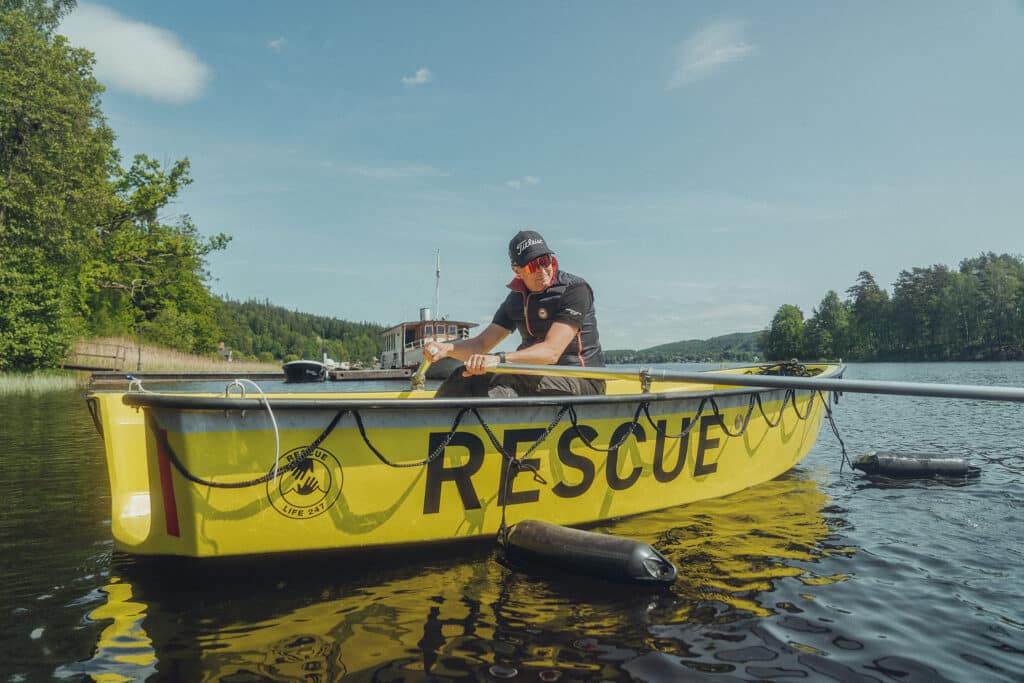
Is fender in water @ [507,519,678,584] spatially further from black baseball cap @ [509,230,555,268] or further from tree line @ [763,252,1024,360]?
tree line @ [763,252,1024,360]

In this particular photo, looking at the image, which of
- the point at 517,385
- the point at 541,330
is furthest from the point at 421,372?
the point at 541,330

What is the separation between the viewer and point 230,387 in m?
3.58

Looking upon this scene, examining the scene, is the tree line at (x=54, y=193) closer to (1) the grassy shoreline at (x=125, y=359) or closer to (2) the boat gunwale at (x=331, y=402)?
(1) the grassy shoreline at (x=125, y=359)

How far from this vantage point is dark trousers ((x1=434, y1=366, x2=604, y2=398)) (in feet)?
16.5

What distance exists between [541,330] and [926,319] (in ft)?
324

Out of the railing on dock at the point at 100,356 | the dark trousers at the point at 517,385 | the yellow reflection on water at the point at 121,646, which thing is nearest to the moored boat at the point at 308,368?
the railing on dock at the point at 100,356

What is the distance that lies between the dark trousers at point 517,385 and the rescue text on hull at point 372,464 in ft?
1.65

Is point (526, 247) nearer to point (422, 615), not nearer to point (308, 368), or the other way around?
point (422, 615)

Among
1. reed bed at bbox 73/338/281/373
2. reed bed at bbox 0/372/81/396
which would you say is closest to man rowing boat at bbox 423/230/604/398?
reed bed at bbox 0/372/81/396

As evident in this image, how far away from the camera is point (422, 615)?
328 cm

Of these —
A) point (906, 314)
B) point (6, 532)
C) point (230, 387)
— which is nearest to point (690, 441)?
point (230, 387)

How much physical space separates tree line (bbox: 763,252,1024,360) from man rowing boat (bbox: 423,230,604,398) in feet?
298

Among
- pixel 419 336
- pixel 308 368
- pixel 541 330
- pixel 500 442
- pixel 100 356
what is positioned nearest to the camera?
pixel 500 442

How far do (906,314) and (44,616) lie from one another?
349 feet
